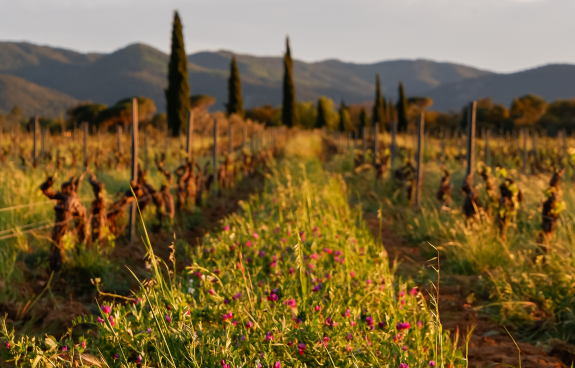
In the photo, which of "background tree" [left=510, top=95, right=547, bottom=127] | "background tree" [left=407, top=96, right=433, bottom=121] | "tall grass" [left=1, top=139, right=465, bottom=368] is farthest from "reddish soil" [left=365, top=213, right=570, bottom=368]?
"background tree" [left=407, top=96, right=433, bottom=121]

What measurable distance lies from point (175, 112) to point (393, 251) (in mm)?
21470

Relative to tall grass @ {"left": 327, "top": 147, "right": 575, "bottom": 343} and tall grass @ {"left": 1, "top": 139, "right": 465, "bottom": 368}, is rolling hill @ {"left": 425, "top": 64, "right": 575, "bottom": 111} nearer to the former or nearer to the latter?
tall grass @ {"left": 327, "top": 147, "right": 575, "bottom": 343}

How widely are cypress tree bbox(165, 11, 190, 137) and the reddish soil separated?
2147 centimetres

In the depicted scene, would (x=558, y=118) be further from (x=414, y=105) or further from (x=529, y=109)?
(x=414, y=105)

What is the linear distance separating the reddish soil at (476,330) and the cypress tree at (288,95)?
30.8 m

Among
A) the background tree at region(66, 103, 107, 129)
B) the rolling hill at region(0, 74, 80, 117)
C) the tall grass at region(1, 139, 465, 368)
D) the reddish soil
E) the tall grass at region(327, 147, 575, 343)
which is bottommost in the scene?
the reddish soil

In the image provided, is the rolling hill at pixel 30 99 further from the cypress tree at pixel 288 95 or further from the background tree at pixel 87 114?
the cypress tree at pixel 288 95

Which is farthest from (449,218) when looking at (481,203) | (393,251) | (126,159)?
(126,159)

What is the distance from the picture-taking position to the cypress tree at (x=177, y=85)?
24.6 metres

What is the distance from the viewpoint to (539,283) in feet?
12.4

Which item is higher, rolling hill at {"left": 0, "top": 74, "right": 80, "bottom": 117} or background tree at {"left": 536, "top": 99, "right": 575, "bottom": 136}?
rolling hill at {"left": 0, "top": 74, "right": 80, "bottom": 117}

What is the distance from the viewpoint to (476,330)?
339 cm

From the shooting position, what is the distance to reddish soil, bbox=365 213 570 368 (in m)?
2.80

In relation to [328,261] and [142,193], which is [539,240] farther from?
[142,193]
